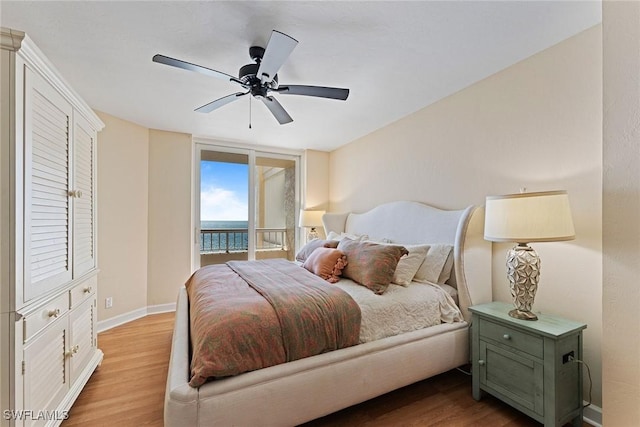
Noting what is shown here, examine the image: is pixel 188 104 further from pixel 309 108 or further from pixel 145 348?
pixel 145 348

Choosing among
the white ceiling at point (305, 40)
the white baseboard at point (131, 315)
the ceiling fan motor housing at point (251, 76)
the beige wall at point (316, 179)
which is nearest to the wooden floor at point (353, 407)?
the white baseboard at point (131, 315)

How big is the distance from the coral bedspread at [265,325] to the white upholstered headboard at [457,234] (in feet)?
3.36

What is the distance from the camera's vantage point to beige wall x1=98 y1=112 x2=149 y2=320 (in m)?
3.17

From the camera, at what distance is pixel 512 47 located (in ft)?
6.36

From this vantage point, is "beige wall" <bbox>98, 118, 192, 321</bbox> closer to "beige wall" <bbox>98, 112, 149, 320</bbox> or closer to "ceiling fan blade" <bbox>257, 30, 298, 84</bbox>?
"beige wall" <bbox>98, 112, 149, 320</bbox>

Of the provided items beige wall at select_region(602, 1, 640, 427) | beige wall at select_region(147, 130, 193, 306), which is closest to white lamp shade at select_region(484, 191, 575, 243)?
beige wall at select_region(602, 1, 640, 427)

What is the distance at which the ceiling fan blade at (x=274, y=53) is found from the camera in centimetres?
144

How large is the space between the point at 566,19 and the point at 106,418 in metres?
3.78

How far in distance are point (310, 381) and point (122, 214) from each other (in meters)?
3.16

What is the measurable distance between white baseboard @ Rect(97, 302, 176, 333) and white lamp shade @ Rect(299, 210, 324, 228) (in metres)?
2.21

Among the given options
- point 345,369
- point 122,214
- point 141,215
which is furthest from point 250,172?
point 345,369

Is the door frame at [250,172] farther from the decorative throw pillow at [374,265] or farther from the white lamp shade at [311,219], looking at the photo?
the decorative throw pillow at [374,265]

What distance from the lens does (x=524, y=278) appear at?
1739 millimetres

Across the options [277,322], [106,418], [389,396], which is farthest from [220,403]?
[389,396]
